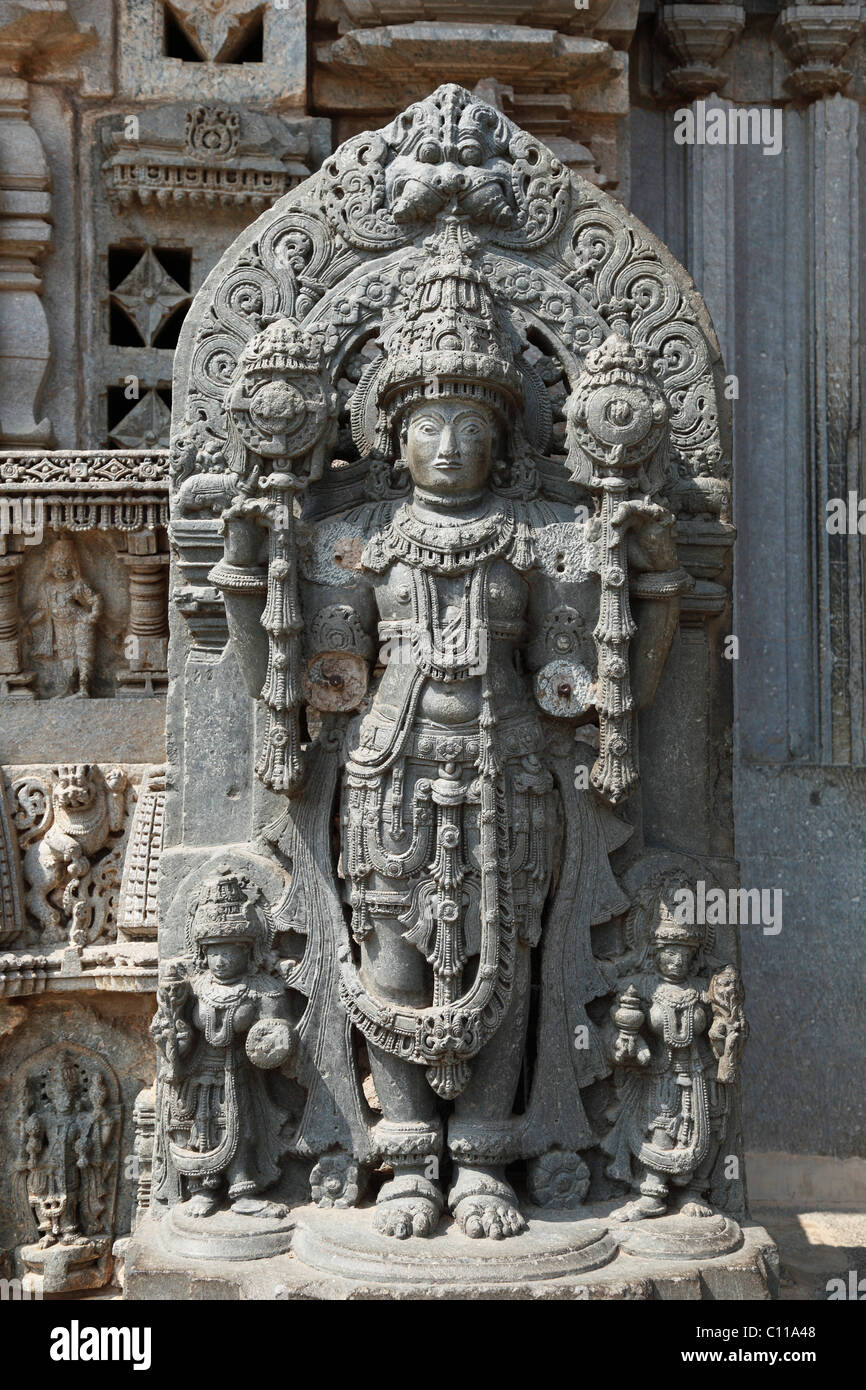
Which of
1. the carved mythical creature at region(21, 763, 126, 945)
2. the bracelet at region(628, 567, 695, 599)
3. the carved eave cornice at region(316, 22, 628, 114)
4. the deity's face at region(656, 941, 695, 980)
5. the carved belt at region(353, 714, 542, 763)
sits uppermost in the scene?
the carved eave cornice at region(316, 22, 628, 114)

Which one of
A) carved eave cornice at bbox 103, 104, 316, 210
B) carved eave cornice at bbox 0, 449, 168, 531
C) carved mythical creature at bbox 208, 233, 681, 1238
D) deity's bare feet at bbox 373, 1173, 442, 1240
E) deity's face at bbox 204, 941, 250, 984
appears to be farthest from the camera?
carved eave cornice at bbox 103, 104, 316, 210

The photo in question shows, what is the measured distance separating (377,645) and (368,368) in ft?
3.29

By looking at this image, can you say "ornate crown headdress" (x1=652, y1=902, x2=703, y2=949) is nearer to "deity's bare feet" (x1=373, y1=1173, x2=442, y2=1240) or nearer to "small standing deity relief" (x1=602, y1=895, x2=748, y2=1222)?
"small standing deity relief" (x1=602, y1=895, x2=748, y2=1222)

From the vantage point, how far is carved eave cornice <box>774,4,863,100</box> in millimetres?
7512

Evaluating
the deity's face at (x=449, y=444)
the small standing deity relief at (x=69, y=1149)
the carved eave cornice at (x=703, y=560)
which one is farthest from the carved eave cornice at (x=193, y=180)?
the small standing deity relief at (x=69, y=1149)

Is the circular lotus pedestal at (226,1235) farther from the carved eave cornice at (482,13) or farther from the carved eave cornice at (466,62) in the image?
the carved eave cornice at (482,13)

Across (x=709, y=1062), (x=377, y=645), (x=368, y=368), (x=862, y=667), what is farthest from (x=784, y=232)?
(x=709, y=1062)

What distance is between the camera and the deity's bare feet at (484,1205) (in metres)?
4.73

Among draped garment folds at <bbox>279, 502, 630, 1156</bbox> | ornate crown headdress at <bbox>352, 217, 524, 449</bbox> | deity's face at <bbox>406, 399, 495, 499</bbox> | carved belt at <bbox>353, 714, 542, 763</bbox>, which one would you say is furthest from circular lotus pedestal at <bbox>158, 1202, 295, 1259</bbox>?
ornate crown headdress at <bbox>352, 217, 524, 449</bbox>

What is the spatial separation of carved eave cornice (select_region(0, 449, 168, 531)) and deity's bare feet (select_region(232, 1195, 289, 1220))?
108 inches

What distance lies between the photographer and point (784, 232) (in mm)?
7773

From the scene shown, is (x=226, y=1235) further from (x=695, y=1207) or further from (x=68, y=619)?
(x=68, y=619)

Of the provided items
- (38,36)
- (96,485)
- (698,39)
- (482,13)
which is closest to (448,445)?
(96,485)

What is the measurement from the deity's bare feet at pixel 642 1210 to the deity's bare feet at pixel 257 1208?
3.60 ft
